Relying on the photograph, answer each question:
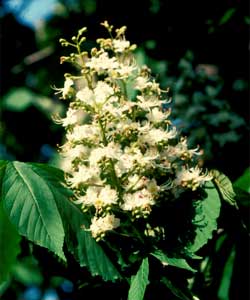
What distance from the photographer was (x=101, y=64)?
1.96 meters

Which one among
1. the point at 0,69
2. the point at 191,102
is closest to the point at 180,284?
the point at 191,102

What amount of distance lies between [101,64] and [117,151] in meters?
0.31

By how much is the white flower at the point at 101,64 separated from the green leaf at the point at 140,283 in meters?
0.64

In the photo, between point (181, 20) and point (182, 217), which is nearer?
point (182, 217)

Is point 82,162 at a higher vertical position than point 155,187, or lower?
higher

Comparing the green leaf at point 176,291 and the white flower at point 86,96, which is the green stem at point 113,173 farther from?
the green leaf at point 176,291

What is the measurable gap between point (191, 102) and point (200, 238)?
5.29 ft

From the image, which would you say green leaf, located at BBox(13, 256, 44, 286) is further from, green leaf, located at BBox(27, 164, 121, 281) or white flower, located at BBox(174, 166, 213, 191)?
white flower, located at BBox(174, 166, 213, 191)

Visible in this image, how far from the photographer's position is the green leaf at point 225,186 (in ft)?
6.61

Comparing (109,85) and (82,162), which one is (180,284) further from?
(109,85)

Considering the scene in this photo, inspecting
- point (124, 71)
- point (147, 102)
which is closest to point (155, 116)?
point (147, 102)

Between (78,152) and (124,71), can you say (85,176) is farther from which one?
(124,71)

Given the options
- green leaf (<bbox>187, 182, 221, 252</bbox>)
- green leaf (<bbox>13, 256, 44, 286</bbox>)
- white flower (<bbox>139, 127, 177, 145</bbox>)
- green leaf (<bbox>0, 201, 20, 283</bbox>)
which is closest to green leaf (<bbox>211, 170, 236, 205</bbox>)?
green leaf (<bbox>187, 182, 221, 252</bbox>)

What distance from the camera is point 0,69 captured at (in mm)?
5566
